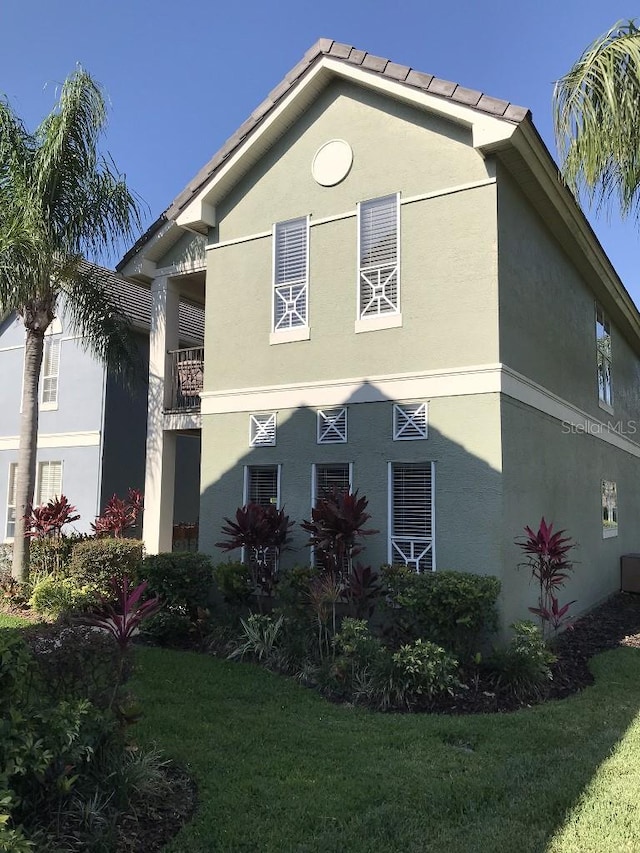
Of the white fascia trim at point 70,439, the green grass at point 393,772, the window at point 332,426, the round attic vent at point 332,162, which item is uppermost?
the round attic vent at point 332,162

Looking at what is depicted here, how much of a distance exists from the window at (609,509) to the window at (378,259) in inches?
283

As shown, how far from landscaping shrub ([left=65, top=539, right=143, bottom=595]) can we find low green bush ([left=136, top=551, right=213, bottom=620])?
1439 millimetres

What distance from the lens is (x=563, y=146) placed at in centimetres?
710

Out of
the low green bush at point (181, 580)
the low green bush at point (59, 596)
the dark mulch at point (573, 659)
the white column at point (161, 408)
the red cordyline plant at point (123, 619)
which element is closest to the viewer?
the red cordyline plant at point (123, 619)

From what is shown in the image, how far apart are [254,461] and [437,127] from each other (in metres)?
5.51

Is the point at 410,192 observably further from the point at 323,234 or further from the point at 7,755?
the point at 7,755

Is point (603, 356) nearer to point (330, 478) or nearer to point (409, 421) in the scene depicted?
point (409, 421)

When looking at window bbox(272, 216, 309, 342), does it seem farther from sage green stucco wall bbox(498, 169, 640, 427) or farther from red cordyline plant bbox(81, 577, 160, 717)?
red cordyline plant bbox(81, 577, 160, 717)

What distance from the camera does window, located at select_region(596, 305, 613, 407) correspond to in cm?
1395

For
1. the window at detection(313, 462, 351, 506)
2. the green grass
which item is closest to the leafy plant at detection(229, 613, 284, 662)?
the green grass

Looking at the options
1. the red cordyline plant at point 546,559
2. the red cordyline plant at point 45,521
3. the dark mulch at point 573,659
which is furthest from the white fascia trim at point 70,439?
the dark mulch at point 573,659

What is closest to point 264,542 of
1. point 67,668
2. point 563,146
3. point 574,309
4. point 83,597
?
point 83,597

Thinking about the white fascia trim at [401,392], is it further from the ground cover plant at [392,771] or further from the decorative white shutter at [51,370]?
the decorative white shutter at [51,370]

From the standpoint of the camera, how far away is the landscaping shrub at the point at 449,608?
7.46 m
